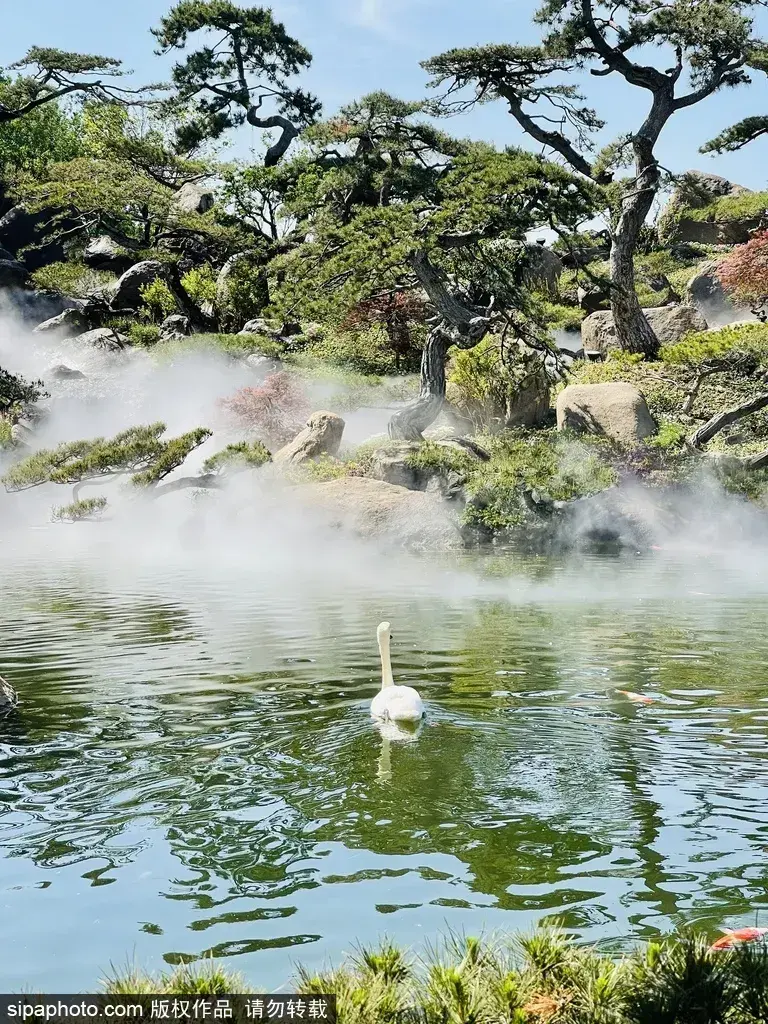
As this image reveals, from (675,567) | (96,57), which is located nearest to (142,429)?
(675,567)

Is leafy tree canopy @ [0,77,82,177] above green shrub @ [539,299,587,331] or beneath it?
above

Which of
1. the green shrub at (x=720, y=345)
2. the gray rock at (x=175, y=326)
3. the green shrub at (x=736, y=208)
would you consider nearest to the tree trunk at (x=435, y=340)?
the green shrub at (x=720, y=345)

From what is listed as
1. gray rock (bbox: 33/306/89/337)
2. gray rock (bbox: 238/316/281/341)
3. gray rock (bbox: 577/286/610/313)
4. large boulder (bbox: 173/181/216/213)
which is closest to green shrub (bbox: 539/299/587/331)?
gray rock (bbox: 577/286/610/313)

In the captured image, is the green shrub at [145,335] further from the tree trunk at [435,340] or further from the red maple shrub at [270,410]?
the tree trunk at [435,340]

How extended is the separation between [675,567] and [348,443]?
8.45 meters

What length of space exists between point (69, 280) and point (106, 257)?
4957 millimetres

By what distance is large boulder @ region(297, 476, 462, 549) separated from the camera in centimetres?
1788

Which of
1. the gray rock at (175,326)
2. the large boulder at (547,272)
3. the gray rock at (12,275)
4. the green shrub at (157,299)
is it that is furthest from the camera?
the gray rock at (12,275)

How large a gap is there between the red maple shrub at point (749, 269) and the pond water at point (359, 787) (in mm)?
11369

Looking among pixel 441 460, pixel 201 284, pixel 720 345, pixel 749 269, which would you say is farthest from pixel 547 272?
pixel 441 460

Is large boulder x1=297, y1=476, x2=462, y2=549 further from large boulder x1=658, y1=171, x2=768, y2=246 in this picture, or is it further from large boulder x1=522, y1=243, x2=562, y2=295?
large boulder x1=658, y1=171, x2=768, y2=246

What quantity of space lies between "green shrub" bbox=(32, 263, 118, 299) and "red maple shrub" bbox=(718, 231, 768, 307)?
19161 millimetres

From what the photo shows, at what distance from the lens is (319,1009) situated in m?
2.85

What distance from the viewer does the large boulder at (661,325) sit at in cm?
2555
